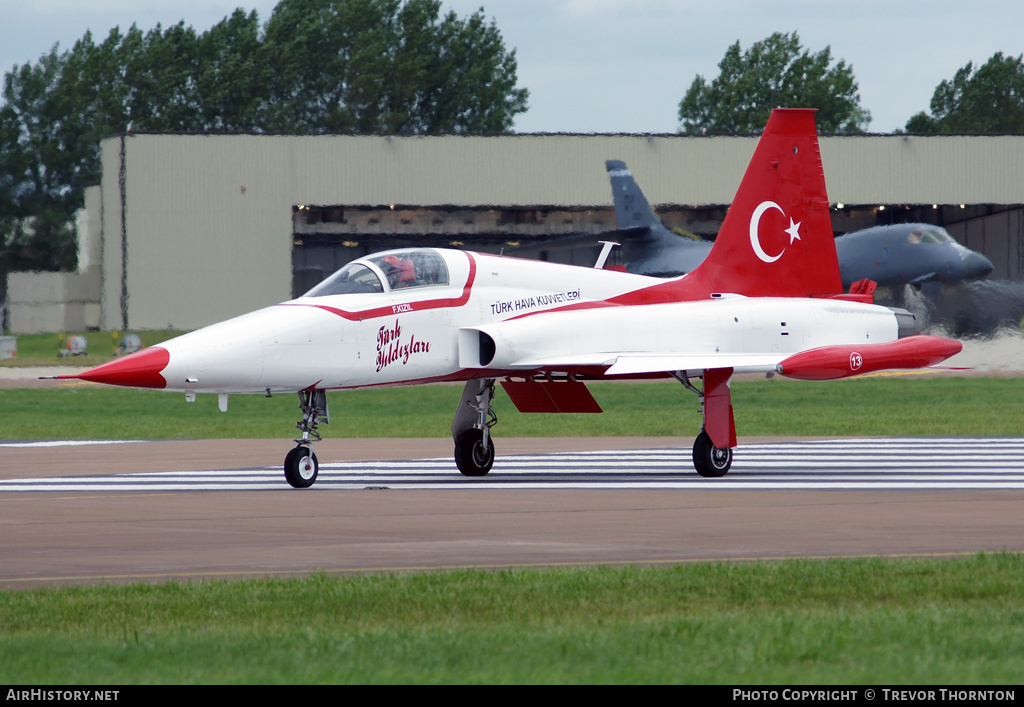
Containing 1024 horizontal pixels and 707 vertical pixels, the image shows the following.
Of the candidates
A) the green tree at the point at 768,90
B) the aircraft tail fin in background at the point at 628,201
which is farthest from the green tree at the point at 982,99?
the aircraft tail fin in background at the point at 628,201

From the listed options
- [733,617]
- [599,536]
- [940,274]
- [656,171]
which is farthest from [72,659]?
[656,171]

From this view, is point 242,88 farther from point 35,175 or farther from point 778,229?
point 778,229

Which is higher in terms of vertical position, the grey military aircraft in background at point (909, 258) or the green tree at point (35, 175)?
the green tree at point (35, 175)

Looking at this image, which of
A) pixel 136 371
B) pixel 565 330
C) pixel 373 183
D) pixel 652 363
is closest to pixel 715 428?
pixel 652 363

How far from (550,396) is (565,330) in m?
1.49

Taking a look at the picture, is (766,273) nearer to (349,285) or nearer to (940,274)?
(349,285)

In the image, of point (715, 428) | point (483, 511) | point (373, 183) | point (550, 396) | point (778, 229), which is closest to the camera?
point (483, 511)

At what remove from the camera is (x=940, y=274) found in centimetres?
4656

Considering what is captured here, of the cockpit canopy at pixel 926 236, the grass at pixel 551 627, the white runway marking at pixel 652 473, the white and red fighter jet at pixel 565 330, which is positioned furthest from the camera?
the cockpit canopy at pixel 926 236

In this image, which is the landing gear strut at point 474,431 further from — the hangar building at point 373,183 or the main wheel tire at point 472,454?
the hangar building at point 373,183

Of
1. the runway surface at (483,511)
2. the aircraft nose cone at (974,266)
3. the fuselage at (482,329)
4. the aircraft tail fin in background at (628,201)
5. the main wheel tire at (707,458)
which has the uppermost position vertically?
the aircraft tail fin in background at (628,201)

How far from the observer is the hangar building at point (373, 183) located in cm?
5956

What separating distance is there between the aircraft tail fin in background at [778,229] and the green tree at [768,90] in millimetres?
83885

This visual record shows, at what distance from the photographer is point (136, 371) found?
14.4m
